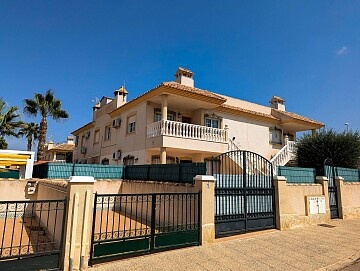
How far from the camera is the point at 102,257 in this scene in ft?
17.8

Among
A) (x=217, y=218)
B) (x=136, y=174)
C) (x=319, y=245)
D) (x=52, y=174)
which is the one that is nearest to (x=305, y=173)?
(x=319, y=245)

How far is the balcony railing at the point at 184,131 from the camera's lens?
46.7 ft

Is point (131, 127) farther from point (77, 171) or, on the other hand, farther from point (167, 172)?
point (167, 172)

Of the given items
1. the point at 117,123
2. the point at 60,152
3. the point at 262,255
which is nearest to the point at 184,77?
the point at 117,123

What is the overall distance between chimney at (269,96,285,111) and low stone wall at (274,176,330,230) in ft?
50.4

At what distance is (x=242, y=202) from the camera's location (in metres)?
8.30

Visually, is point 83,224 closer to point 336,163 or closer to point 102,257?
point 102,257

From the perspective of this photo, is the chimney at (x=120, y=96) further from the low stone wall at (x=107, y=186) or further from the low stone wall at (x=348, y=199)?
the low stone wall at (x=348, y=199)

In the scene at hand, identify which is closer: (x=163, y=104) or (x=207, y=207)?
(x=207, y=207)

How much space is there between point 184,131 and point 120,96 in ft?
27.7

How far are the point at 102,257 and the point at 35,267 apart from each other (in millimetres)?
1331

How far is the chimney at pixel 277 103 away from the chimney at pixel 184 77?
1150 centimetres

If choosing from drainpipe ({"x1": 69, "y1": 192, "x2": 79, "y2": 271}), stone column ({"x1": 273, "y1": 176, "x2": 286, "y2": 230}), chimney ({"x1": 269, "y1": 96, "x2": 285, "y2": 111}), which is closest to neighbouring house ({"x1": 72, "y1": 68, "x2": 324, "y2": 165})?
chimney ({"x1": 269, "y1": 96, "x2": 285, "y2": 111})

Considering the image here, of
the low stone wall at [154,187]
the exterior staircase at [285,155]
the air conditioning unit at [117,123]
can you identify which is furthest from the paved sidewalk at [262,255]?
the air conditioning unit at [117,123]
